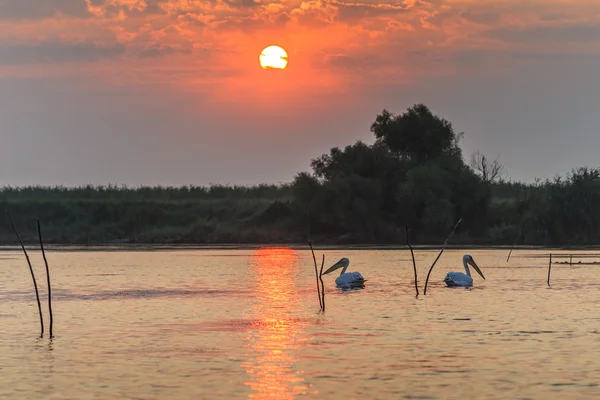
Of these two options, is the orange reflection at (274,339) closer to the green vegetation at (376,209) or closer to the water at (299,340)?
the water at (299,340)

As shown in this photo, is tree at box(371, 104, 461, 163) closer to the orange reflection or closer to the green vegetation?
the green vegetation

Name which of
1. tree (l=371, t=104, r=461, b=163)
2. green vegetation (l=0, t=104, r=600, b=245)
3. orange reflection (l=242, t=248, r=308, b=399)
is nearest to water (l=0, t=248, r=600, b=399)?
orange reflection (l=242, t=248, r=308, b=399)

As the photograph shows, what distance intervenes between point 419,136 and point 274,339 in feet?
171

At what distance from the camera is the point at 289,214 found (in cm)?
6894

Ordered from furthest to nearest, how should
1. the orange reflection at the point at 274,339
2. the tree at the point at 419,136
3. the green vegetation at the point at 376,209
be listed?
the tree at the point at 419,136, the green vegetation at the point at 376,209, the orange reflection at the point at 274,339

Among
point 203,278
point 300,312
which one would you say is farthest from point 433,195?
point 300,312

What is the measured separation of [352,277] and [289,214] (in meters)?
42.2

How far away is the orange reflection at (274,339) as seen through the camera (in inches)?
481

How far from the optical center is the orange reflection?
40.1 feet

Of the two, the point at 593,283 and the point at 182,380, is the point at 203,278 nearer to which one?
the point at 593,283

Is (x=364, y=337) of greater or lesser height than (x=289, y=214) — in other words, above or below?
below

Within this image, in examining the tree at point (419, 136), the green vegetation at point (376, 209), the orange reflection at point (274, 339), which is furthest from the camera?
the tree at point (419, 136)

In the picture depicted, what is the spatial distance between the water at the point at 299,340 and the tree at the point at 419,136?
1473 inches

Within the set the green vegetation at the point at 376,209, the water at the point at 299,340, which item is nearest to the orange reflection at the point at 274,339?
the water at the point at 299,340
